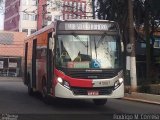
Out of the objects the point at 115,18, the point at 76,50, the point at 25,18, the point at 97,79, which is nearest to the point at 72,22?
the point at 76,50

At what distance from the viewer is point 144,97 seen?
2453 centimetres

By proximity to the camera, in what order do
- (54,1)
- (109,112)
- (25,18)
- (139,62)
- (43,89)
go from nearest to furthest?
(109,112) → (43,89) → (54,1) → (139,62) → (25,18)

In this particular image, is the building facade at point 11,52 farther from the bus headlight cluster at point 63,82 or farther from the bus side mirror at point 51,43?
the bus headlight cluster at point 63,82

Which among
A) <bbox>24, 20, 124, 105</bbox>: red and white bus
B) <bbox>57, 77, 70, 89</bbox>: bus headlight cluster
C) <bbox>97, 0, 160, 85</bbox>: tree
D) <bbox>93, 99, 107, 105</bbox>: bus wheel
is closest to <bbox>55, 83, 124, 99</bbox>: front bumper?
<bbox>24, 20, 124, 105</bbox>: red and white bus

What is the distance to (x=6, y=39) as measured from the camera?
233 feet

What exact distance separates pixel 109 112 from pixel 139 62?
37228 mm

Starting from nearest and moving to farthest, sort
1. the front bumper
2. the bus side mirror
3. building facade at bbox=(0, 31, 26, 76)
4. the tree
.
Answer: the front bumper → the bus side mirror → the tree → building facade at bbox=(0, 31, 26, 76)

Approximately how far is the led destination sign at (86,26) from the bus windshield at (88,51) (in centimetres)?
32

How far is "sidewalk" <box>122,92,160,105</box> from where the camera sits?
23228 mm

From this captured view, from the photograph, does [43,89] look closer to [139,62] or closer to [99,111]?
[99,111]

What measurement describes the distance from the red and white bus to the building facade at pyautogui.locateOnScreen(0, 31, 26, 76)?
173 feet

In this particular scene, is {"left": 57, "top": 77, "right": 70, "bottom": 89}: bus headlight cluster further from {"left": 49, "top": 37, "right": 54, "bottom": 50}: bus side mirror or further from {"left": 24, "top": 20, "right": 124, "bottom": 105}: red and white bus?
{"left": 49, "top": 37, "right": 54, "bottom": 50}: bus side mirror

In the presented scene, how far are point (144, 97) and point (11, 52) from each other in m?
49.6

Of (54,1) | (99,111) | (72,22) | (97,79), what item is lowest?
(99,111)
